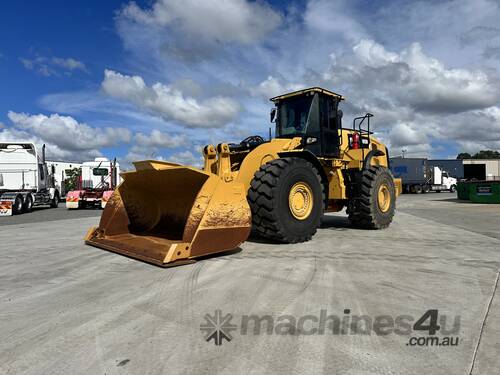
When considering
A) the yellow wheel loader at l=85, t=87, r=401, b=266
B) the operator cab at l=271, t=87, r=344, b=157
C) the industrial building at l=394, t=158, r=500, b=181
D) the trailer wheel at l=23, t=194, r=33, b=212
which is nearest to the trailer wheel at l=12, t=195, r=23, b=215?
the trailer wheel at l=23, t=194, r=33, b=212

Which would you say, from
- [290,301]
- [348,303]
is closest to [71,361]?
[290,301]

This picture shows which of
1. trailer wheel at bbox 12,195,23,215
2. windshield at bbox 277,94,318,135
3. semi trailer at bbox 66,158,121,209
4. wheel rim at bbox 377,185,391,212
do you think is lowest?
trailer wheel at bbox 12,195,23,215

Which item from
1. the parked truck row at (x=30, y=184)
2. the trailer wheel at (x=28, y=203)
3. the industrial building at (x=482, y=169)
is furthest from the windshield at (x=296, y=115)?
the industrial building at (x=482, y=169)

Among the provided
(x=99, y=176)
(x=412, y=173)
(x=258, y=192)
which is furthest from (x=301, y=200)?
(x=412, y=173)

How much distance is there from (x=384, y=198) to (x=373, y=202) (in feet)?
2.88

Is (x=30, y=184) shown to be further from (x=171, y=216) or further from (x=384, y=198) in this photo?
(x=384, y=198)

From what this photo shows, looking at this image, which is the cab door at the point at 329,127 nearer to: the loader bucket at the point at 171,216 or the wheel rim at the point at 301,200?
the wheel rim at the point at 301,200

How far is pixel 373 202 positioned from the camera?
26.8 ft

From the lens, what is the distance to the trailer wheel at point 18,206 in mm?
16952

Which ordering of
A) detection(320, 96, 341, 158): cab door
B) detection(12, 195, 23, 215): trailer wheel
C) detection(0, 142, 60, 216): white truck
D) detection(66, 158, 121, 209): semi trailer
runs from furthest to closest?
detection(66, 158, 121, 209): semi trailer < detection(0, 142, 60, 216): white truck < detection(12, 195, 23, 215): trailer wheel < detection(320, 96, 341, 158): cab door

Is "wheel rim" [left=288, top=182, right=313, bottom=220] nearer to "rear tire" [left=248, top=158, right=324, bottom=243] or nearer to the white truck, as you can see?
"rear tire" [left=248, top=158, right=324, bottom=243]

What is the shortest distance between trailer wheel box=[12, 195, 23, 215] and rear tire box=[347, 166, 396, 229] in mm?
15116

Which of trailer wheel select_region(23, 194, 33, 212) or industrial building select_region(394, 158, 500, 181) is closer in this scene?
trailer wheel select_region(23, 194, 33, 212)

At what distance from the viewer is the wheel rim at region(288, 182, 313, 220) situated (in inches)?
243
